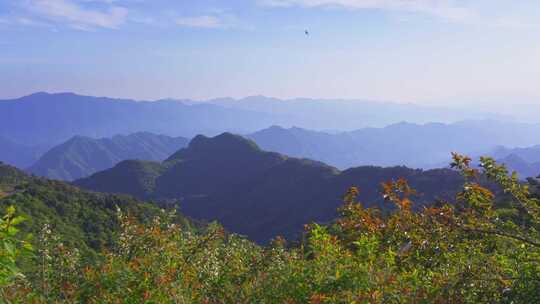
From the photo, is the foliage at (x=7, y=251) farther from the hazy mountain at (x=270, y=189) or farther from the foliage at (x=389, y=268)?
the hazy mountain at (x=270, y=189)

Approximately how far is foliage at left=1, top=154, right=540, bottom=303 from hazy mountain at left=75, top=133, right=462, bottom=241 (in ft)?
282

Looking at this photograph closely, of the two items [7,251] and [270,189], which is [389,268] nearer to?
[7,251]

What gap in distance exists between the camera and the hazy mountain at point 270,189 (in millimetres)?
118125

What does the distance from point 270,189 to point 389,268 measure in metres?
154

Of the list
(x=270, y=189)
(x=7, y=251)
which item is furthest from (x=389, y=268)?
(x=270, y=189)

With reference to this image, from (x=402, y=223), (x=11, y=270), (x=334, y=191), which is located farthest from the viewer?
(x=334, y=191)

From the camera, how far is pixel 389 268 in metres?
4.82

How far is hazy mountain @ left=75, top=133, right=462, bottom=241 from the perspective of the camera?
118125 millimetres

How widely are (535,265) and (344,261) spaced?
183 cm

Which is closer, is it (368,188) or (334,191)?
Answer: (368,188)

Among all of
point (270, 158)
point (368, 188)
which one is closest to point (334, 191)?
point (368, 188)

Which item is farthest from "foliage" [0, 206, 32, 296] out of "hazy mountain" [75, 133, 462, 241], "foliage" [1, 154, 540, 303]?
"hazy mountain" [75, 133, 462, 241]

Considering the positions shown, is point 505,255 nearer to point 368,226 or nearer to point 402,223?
point 402,223

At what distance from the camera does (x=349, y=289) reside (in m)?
4.65
